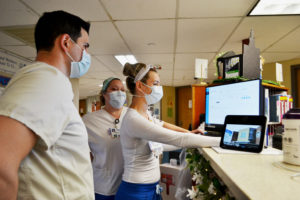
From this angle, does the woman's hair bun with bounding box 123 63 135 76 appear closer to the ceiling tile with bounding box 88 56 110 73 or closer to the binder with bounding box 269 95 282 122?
the binder with bounding box 269 95 282 122

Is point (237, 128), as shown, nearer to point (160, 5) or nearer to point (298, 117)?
point (298, 117)

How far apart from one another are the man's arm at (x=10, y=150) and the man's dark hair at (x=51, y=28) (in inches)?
15.3

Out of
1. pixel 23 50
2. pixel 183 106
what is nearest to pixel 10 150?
pixel 23 50

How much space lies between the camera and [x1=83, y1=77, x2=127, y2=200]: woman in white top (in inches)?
62.2

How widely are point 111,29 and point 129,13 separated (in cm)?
57

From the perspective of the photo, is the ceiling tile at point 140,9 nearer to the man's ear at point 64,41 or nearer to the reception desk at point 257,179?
the man's ear at point 64,41

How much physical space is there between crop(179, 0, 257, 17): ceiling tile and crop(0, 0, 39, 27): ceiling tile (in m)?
1.98

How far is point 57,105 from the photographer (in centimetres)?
58

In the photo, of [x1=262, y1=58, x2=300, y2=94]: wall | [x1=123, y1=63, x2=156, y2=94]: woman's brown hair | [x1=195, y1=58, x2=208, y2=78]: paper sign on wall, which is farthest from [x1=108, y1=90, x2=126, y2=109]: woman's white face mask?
[x1=262, y1=58, x2=300, y2=94]: wall

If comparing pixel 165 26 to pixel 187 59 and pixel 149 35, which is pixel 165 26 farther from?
pixel 187 59

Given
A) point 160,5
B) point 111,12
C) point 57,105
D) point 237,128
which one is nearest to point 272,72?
point 160,5

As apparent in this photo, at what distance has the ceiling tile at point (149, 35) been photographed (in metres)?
2.87

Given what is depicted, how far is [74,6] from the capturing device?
239 cm

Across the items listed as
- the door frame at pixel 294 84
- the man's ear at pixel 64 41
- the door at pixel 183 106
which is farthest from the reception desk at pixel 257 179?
the door at pixel 183 106
